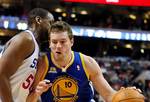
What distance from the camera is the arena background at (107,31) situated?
13.5 meters

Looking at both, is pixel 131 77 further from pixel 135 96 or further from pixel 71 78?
pixel 135 96

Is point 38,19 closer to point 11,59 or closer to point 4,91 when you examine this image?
point 11,59

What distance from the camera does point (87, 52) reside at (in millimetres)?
15406

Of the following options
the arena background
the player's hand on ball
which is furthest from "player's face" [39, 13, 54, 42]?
the arena background

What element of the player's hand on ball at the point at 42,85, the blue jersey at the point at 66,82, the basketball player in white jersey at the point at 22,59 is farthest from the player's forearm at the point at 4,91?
the blue jersey at the point at 66,82

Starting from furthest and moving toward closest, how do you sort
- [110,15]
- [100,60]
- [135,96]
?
[110,15]
[100,60]
[135,96]

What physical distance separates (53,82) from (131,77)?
1064 cm

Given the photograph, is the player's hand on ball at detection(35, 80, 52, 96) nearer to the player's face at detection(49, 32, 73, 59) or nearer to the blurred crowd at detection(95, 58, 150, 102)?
the player's face at detection(49, 32, 73, 59)

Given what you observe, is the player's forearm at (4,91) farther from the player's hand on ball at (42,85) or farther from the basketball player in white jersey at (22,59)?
the player's hand on ball at (42,85)

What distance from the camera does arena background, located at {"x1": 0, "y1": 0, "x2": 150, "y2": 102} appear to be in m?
13.5

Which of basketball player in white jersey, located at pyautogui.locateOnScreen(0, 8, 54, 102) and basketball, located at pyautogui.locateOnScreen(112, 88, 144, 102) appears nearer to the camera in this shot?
basketball, located at pyautogui.locateOnScreen(112, 88, 144, 102)

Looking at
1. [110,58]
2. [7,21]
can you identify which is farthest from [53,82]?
[110,58]

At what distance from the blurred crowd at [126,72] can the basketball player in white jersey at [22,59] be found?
948 centimetres

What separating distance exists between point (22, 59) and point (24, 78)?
20 centimetres
